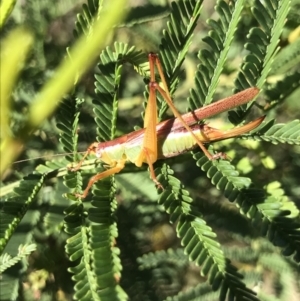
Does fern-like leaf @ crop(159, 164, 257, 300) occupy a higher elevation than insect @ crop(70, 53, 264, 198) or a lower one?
lower

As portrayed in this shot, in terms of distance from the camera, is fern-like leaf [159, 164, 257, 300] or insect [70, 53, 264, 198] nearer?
fern-like leaf [159, 164, 257, 300]

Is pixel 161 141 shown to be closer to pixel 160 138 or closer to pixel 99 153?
pixel 160 138

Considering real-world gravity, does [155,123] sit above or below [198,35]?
below

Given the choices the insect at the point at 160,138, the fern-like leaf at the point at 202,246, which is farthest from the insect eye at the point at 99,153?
the fern-like leaf at the point at 202,246

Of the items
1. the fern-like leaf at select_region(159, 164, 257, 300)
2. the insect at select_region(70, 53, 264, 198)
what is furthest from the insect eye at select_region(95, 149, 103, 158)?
the fern-like leaf at select_region(159, 164, 257, 300)

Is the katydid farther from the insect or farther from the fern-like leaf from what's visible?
the fern-like leaf

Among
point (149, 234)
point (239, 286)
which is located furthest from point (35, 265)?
point (239, 286)

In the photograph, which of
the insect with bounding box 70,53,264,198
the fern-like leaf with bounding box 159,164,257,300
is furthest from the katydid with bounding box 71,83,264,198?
the fern-like leaf with bounding box 159,164,257,300

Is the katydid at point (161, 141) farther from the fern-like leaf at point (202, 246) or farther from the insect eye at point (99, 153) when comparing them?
the fern-like leaf at point (202, 246)

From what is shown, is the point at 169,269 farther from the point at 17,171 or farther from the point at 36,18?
the point at 36,18
